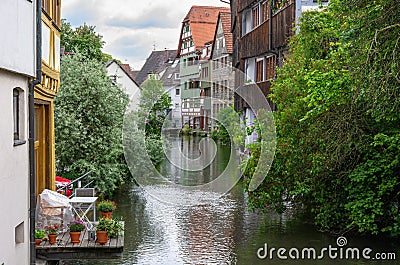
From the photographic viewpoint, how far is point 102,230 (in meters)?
11.3

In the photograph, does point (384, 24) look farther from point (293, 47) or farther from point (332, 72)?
point (293, 47)

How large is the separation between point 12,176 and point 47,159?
4138 mm

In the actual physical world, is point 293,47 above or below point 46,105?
above

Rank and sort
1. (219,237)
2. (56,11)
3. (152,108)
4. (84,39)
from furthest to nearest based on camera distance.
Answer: (84,39) → (152,108) → (219,237) → (56,11)

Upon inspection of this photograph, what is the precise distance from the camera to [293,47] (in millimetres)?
20281

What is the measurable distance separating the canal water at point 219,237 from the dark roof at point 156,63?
66075 mm

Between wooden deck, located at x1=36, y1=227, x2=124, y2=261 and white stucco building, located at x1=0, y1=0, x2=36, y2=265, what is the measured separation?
1.63 feet

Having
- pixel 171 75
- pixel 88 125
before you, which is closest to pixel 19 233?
pixel 88 125

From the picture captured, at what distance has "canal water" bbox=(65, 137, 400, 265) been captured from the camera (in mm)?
14312

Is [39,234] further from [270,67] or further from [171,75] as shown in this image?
[171,75]

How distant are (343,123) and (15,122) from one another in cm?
735

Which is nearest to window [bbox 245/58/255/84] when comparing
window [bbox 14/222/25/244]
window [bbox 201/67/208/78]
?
window [bbox 14/222/25/244]

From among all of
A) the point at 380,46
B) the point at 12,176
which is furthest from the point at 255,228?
the point at 12,176

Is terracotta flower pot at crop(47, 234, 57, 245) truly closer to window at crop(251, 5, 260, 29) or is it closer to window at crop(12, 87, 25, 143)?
window at crop(12, 87, 25, 143)
